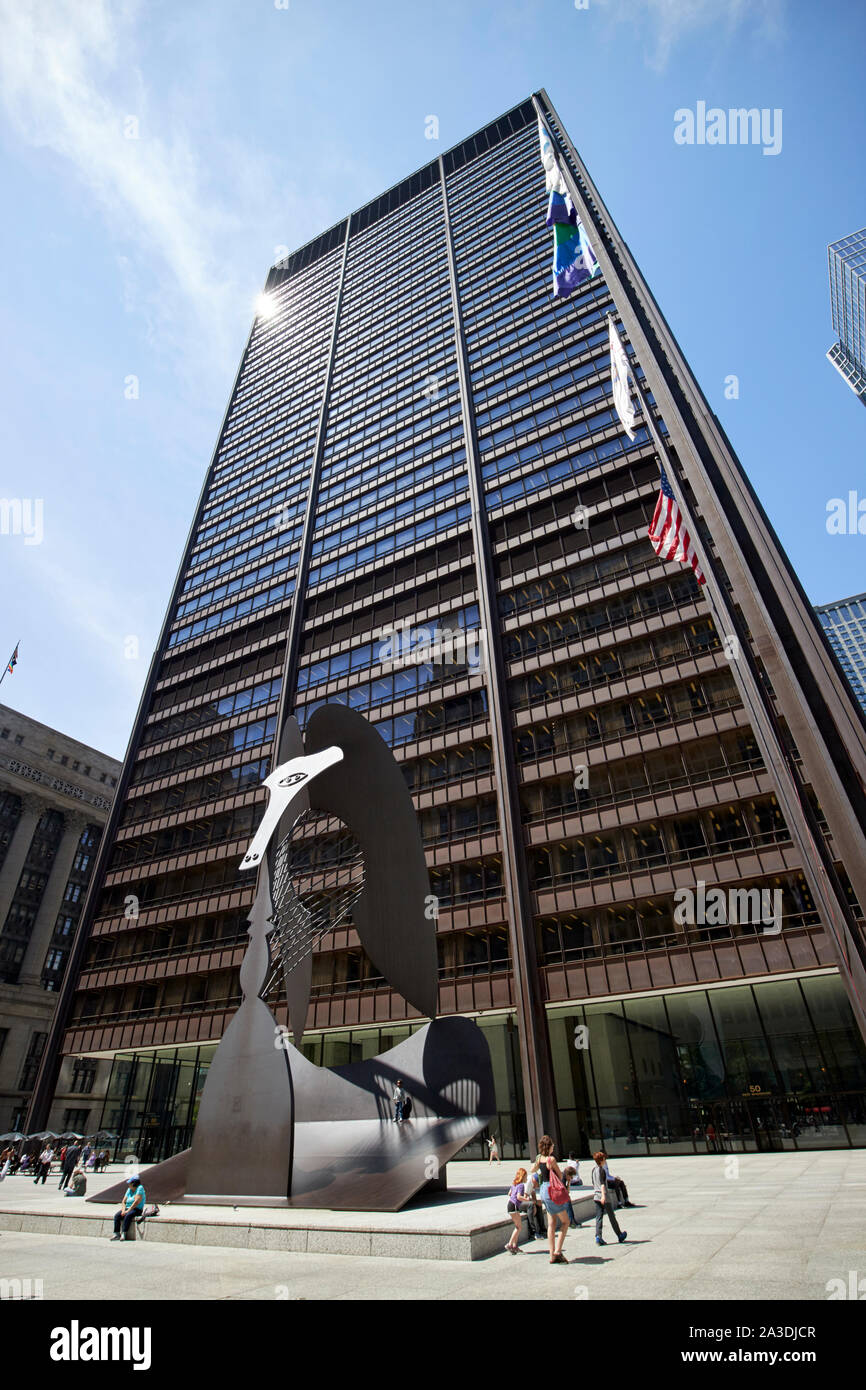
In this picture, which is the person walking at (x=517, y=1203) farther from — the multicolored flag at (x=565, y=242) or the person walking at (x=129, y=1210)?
the multicolored flag at (x=565, y=242)

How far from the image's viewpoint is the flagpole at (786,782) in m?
21.1

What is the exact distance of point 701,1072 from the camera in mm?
24891

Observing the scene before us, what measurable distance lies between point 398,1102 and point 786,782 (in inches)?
679

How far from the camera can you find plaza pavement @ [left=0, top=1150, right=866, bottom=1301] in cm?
579

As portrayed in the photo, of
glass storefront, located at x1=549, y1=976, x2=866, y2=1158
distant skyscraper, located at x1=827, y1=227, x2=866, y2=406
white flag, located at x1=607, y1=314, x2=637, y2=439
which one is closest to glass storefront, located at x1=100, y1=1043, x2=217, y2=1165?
glass storefront, located at x1=549, y1=976, x2=866, y2=1158

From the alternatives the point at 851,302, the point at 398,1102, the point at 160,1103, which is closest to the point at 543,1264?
the point at 398,1102

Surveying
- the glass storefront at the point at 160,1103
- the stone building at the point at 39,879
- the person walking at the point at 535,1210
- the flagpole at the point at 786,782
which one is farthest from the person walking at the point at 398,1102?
the stone building at the point at 39,879

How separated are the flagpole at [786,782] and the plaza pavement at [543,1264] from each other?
10956 millimetres

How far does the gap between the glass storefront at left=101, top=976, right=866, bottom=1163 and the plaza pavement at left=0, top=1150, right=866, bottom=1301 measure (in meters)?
13.8

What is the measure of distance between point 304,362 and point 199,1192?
69.4m

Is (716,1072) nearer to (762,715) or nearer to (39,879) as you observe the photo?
(762,715)
